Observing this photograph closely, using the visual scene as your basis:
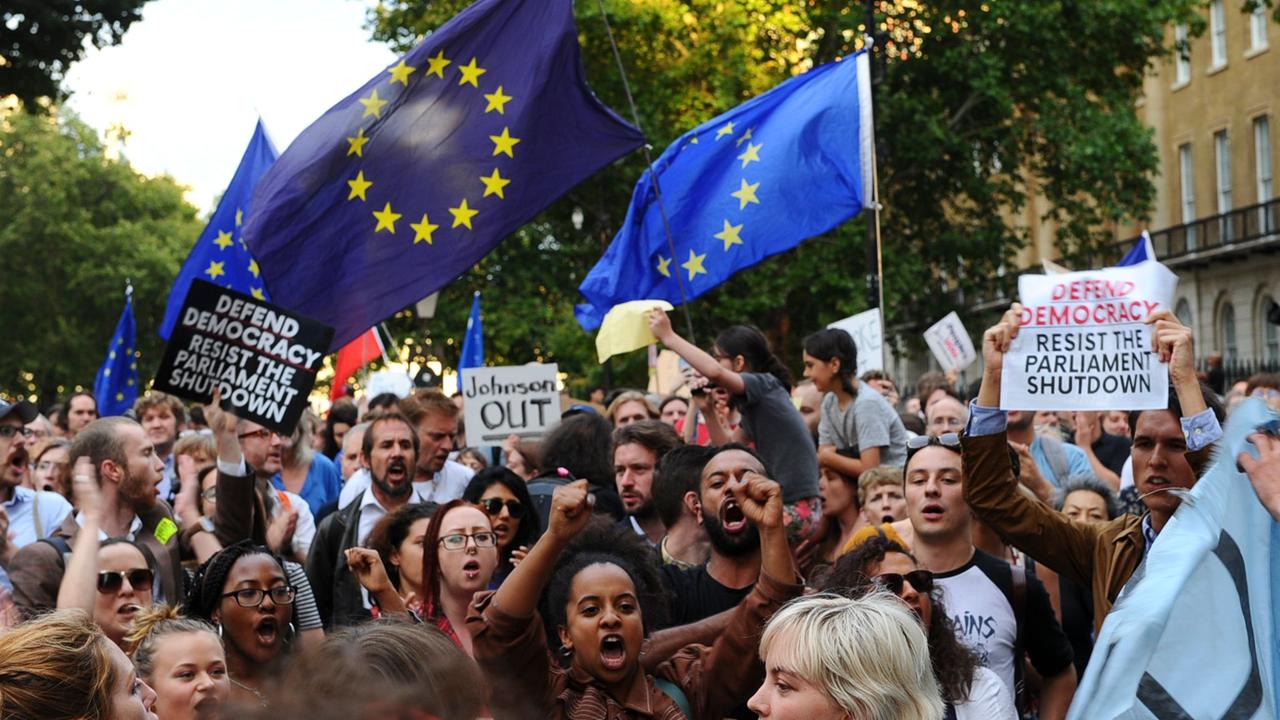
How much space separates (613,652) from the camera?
16.2 feet

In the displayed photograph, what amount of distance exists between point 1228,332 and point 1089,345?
140 feet

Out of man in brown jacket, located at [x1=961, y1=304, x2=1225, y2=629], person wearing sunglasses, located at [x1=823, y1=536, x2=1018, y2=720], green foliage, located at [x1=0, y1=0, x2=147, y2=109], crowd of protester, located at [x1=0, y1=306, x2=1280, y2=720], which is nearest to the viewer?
crowd of protester, located at [x1=0, y1=306, x2=1280, y2=720]

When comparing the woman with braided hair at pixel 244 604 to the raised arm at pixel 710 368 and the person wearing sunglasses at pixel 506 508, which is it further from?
the raised arm at pixel 710 368

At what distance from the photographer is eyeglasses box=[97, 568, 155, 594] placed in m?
5.80

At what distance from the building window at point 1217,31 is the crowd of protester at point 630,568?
4001cm

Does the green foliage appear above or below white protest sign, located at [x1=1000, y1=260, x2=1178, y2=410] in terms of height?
above

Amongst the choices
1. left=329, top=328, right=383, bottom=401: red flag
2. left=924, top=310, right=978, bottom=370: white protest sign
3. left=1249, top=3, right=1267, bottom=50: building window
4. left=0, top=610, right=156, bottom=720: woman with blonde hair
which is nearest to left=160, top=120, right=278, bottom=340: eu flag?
left=329, top=328, right=383, bottom=401: red flag

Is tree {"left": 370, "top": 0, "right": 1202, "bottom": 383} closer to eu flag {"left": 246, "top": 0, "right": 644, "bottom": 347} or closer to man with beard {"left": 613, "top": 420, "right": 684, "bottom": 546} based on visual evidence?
eu flag {"left": 246, "top": 0, "right": 644, "bottom": 347}

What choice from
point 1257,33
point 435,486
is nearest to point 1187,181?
point 1257,33

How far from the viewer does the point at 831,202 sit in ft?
36.5

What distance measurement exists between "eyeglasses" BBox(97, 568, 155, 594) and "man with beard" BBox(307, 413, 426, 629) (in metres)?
1.03

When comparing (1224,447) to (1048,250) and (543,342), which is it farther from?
(1048,250)

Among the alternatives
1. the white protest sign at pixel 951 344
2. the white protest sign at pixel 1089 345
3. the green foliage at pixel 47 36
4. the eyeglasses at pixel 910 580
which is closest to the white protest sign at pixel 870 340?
the white protest sign at pixel 951 344

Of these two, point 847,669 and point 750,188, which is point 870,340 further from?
point 847,669
